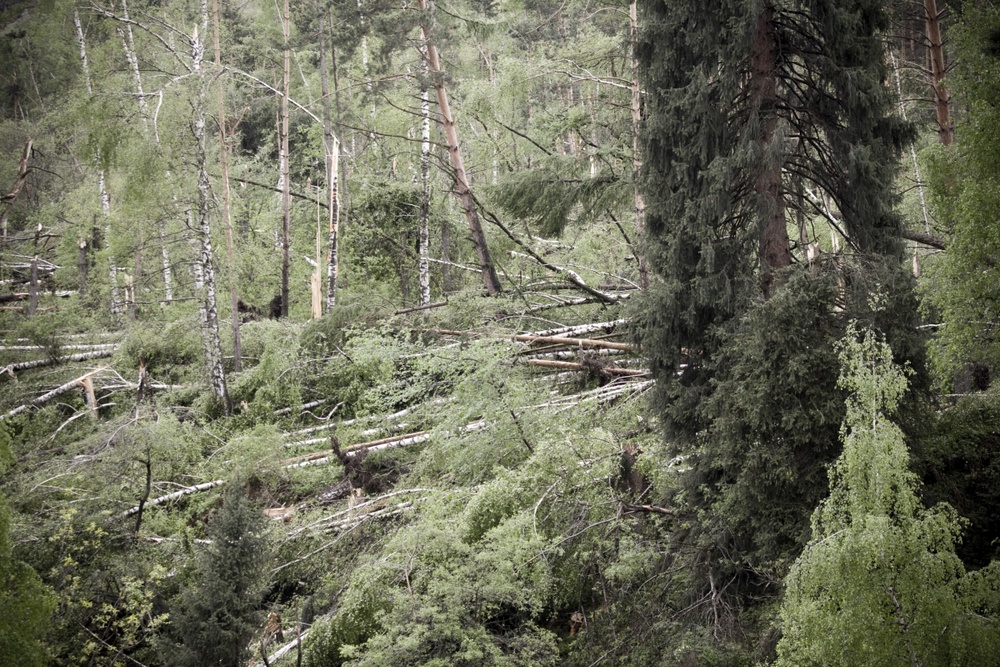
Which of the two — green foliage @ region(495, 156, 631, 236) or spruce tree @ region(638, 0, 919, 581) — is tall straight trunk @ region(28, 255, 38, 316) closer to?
green foliage @ region(495, 156, 631, 236)

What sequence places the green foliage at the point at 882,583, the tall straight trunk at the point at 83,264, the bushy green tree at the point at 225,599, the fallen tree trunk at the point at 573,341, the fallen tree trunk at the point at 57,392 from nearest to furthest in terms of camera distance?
the green foliage at the point at 882,583
the bushy green tree at the point at 225,599
the fallen tree trunk at the point at 573,341
the fallen tree trunk at the point at 57,392
the tall straight trunk at the point at 83,264

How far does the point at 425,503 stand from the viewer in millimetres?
7984

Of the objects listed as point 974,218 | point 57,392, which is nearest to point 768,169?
point 974,218

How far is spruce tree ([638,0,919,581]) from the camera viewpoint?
521 cm

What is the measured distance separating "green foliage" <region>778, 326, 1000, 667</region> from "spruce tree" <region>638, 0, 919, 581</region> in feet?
4.12

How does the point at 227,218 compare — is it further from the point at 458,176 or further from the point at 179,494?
the point at 179,494

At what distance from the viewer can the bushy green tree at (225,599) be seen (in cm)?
670

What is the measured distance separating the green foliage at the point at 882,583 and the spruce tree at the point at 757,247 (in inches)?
49.5

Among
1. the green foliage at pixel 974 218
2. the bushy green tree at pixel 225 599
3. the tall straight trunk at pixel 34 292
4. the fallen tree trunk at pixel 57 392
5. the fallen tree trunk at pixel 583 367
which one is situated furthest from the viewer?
the tall straight trunk at pixel 34 292

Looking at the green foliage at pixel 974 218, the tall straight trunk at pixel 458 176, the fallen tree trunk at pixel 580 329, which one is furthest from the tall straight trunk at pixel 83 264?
the green foliage at pixel 974 218

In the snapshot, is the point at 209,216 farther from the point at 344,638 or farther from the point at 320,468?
the point at 344,638

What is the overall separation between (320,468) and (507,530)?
472 centimetres

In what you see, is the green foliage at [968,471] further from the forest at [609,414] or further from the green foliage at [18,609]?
the green foliage at [18,609]

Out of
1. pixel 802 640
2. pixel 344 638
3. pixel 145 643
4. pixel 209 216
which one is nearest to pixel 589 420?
pixel 344 638
